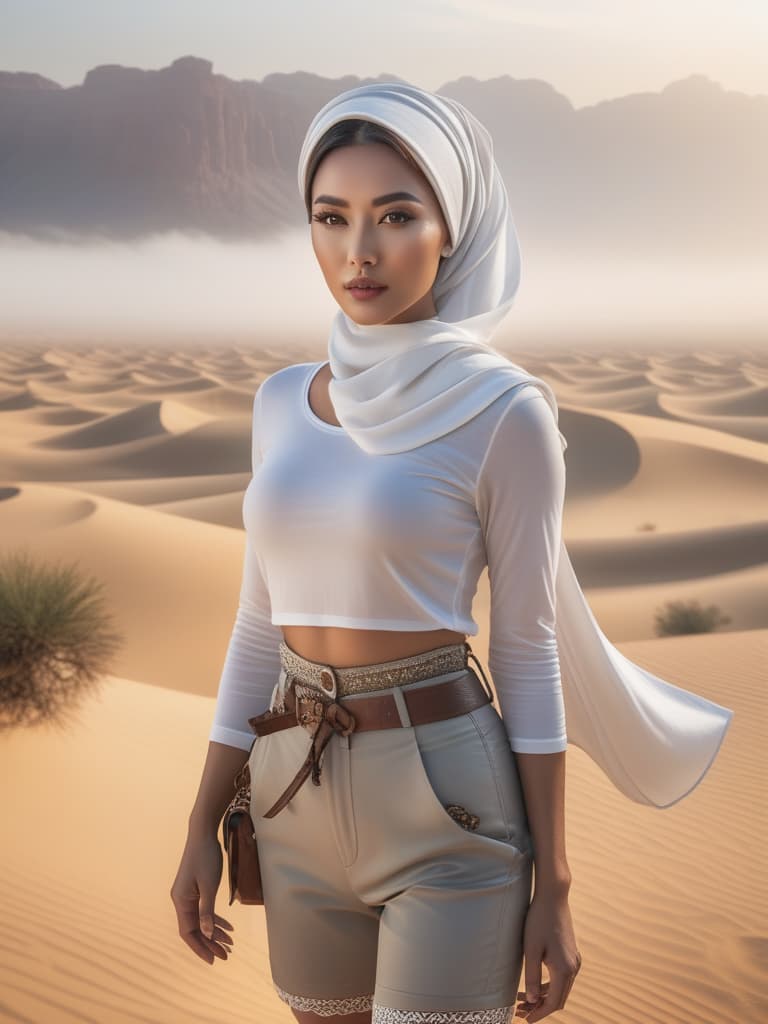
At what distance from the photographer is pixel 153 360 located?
98188mm

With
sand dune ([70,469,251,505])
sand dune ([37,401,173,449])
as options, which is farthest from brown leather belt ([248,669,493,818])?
sand dune ([37,401,173,449])

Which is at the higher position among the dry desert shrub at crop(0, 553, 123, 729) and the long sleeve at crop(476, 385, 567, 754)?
the long sleeve at crop(476, 385, 567, 754)

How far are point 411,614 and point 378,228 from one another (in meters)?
0.68

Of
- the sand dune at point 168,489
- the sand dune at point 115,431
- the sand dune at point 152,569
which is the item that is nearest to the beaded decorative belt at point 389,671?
the sand dune at point 152,569

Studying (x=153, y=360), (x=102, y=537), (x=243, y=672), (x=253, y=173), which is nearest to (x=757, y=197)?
(x=253, y=173)

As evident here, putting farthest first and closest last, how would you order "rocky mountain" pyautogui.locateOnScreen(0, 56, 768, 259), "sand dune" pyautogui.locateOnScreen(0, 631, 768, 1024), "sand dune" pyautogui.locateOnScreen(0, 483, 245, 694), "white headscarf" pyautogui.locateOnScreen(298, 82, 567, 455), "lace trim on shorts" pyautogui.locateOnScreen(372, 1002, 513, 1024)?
"rocky mountain" pyautogui.locateOnScreen(0, 56, 768, 259), "sand dune" pyautogui.locateOnScreen(0, 483, 245, 694), "sand dune" pyautogui.locateOnScreen(0, 631, 768, 1024), "white headscarf" pyautogui.locateOnScreen(298, 82, 567, 455), "lace trim on shorts" pyautogui.locateOnScreen(372, 1002, 513, 1024)

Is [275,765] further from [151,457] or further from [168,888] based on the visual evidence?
[151,457]

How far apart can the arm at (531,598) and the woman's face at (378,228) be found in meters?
0.31

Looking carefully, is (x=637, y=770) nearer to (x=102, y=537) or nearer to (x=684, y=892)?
(x=684, y=892)

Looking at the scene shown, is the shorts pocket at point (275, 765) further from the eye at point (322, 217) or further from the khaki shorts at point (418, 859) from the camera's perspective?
the eye at point (322, 217)

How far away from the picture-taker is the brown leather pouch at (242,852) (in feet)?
7.29

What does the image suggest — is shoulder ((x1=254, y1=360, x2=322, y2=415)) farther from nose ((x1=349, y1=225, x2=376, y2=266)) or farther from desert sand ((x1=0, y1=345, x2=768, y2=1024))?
desert sand ((x1=0, y1=345, x2=768, y2=1024))

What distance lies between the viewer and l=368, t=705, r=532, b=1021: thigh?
1911 mm

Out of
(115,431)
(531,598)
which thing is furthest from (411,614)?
(115,431)
